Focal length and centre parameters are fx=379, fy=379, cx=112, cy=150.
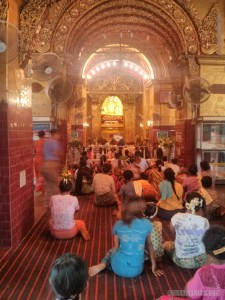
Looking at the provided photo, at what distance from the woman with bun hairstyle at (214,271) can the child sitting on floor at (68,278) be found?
1033 mm

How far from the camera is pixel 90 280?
473cm

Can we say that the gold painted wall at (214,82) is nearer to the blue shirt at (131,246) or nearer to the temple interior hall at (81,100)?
the temple interior hall at (81,100)

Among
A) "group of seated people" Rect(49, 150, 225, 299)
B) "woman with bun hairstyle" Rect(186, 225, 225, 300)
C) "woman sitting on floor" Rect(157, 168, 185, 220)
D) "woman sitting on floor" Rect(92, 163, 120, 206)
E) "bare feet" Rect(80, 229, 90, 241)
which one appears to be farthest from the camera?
"woman sitting on floor" Rect(92, 163, 120, 206)

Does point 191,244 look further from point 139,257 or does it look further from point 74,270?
point 74,270

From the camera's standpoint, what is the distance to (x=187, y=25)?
12.3 m

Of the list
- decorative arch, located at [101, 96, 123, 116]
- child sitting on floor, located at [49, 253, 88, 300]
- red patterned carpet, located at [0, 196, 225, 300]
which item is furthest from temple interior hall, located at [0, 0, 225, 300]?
decorative arch, located at [101, 96, 123, 116]

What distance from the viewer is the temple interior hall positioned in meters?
5.31

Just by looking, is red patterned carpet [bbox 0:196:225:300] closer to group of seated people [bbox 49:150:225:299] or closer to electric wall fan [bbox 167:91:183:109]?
group of seated people [bbox 49:150:225:299]

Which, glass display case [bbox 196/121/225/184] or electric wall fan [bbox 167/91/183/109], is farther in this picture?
electric wall fan [bbox 167/91/183/109]

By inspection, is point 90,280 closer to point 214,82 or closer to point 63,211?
point 63,211

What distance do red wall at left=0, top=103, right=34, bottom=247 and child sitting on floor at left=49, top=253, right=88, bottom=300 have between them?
12.1ft

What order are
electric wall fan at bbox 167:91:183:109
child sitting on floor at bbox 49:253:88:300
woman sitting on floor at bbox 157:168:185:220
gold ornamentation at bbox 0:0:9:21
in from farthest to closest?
electric wall fan at bbox 167:91:183:109 → woman sitting on floor at bbox 157:168:185:220 → gold ornamentation at bbox 0:0:9:21 → child sitting on floor at bbox 49:253:88:300

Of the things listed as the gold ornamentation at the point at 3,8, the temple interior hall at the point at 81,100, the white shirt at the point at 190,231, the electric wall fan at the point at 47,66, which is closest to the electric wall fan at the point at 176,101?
the temple interior hall at the point at 81,100

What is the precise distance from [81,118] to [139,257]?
17.7 meters
